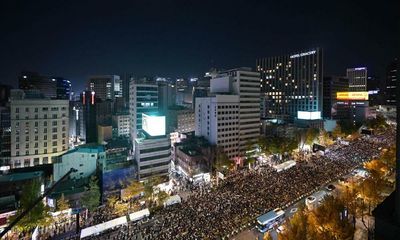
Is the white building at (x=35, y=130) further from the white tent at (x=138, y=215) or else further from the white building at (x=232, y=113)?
the white building at (x=232, y=113)

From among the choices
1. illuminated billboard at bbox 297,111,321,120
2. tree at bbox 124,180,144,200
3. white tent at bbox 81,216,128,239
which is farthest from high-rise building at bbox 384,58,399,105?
white tent at bbox 81,216,128,239

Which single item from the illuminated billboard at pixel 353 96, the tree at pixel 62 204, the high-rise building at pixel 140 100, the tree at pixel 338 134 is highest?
the illuminated billboard at pixel 353 96

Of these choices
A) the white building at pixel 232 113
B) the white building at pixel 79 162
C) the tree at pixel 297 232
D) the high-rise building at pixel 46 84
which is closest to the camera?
the tree at pixel 297 232

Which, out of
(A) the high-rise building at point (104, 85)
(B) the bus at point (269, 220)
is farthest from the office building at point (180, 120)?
(A) the high-rise building at point (104, 85)

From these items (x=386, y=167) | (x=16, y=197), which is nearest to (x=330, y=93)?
(x=386, y=167)

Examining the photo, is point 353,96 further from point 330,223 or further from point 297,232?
point 297,232

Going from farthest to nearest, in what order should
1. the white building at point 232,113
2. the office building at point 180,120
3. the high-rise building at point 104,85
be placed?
1. the high-rise building at point 104,85
2. the office building at point 180,120
3. the white building at point 232,113

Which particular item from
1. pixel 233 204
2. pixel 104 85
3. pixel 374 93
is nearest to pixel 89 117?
pixel 233 204
